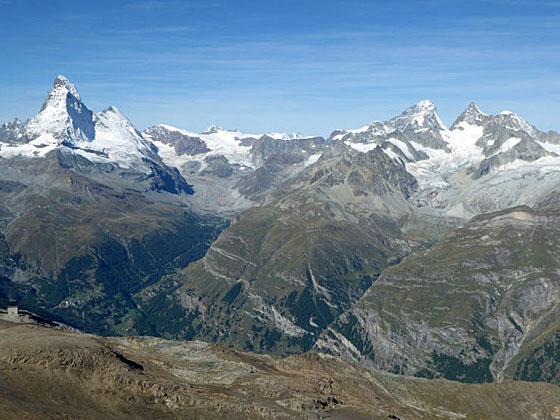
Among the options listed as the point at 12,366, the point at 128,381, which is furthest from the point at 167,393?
the point at 12,366

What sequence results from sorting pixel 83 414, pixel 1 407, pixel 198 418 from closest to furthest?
pixel 1 407
pixel 83 414
pixel 198 418

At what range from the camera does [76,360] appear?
19750 centimetres

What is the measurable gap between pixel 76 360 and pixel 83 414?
1082 inches

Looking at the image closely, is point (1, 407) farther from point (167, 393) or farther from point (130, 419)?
point (167, 393)

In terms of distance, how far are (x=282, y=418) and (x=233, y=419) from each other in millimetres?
14616

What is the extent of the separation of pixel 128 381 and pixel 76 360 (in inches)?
624

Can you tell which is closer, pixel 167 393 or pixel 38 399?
pixel 38 399

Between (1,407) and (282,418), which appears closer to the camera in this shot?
(1,407)

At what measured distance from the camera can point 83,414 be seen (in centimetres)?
17275

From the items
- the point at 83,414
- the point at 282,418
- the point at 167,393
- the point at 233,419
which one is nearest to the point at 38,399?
the point at 83,414

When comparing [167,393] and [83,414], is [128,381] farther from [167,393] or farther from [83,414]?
[83,414]

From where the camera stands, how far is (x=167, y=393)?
197 m

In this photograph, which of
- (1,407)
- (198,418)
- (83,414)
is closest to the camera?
(1,407)

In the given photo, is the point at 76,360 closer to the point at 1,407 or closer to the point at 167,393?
the point at 167,393
